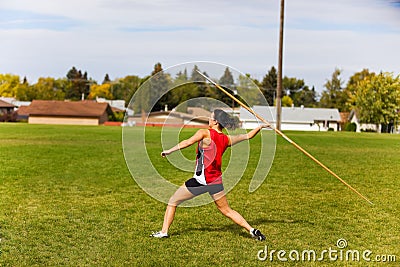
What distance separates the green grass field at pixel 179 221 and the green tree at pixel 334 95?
73.1 metres

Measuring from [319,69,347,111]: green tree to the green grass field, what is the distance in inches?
2877

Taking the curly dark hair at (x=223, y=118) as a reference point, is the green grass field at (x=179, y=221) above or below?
below

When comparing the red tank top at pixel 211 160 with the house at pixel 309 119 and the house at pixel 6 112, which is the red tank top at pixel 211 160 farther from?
the house at pixel 6 112

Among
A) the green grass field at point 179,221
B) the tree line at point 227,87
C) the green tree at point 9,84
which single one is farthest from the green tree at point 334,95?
the green grass field at point 179,221

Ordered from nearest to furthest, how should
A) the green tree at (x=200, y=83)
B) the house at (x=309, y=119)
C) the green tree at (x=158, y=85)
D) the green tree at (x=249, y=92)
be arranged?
the green tree at (x=158, y=85) < the green tree at (x=200, y=83) < the green tree at (x=249, y=92) < the house at (x=309, y=119)

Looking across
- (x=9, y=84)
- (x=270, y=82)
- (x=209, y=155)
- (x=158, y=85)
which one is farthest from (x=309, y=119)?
(x=158, y=85)

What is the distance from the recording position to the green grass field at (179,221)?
18.3 feet

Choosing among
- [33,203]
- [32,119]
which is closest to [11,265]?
[33,203]

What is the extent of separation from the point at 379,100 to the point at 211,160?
51.5 metres

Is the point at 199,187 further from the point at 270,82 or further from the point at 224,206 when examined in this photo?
the point at 270,82

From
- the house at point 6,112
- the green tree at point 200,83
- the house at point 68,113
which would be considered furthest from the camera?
the house at point 68,113

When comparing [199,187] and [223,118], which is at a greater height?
[223,118]

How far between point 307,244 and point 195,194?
1.12 m

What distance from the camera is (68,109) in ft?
227
